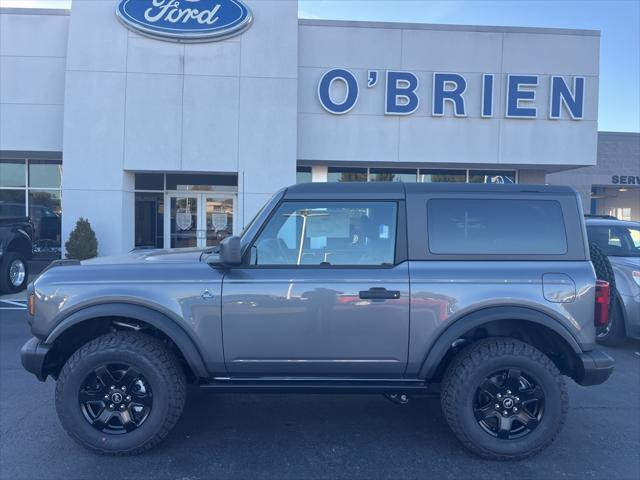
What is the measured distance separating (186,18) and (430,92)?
257 inches

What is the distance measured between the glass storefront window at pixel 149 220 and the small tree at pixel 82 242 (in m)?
1.68

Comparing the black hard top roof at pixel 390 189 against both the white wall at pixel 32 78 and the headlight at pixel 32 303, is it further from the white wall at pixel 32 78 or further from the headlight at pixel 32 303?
the white wall at pixel 32 78

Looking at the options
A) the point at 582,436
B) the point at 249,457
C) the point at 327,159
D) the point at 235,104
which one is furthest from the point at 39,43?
the point at 582,436

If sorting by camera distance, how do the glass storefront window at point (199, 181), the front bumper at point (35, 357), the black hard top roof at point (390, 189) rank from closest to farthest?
the front bumper at point (35, 357) < the black hard top roof at point (390, 189) < the glass storefront window at point (199, 181)

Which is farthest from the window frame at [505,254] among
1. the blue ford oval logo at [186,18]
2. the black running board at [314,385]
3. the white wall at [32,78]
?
the white wall at [32,78]

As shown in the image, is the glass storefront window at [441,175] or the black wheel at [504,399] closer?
the black wheel at [504,399]

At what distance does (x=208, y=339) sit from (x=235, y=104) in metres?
10.0

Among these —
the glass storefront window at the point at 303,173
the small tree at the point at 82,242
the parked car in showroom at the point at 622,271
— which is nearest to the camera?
the parked car in showroom at the point at 622,271

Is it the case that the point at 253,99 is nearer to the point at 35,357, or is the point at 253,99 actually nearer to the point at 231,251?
the point at 231,251

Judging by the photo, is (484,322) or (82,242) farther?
(82,242)

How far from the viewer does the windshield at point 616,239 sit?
6914 mm

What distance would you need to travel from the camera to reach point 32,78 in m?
12.9

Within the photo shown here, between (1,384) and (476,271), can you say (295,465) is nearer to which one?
(476,271)

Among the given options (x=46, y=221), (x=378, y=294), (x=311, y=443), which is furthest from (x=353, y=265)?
(x=46, y=221)
